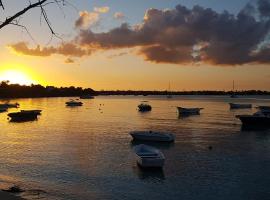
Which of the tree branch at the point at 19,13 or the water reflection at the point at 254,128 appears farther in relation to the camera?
the water reflection at the point at 254,128

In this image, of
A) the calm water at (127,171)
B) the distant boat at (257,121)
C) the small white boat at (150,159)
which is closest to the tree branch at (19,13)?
the calm water at (127,171)

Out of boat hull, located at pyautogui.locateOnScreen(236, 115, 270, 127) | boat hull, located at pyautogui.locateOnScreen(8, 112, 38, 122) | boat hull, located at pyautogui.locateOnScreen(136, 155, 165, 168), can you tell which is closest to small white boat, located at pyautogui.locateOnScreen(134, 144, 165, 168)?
boat hull, located at pyautogui.locateOnScreen(136, 155, 165, 168)

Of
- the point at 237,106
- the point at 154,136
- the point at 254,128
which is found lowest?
the point at 254,128

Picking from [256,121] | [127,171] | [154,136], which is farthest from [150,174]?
[256,121]

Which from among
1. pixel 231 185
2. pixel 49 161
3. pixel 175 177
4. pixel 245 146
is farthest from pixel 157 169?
pixel 245 146

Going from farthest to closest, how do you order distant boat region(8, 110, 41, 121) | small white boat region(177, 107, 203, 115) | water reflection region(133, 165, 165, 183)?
small white boat region(177, 107, 203, 115)
distant boat region(8, 110, 41, 121)
water reflection region(133, 165, 165, 183)

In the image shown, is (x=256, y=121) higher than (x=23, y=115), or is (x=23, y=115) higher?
(x=23, y=115)

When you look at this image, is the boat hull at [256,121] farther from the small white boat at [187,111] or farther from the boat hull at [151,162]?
the boat hull at [151,162]

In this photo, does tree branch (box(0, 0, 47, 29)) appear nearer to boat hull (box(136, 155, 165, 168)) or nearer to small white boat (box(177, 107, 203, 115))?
boat hull (box(136, 155, 165, 168))

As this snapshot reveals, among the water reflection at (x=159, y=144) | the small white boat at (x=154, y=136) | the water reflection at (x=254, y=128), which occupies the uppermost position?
the small white boat at (x=154, y=136)

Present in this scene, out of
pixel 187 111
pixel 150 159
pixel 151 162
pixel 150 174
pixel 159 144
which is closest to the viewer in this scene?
pixel 150 174

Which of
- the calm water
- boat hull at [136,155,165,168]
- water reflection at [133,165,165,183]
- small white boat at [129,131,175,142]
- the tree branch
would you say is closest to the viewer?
the tree branch

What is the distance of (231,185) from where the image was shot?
29609 mm

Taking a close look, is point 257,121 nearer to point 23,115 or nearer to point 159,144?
point 159,144
